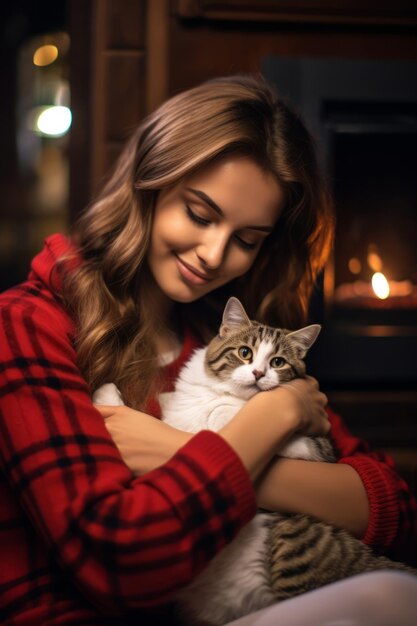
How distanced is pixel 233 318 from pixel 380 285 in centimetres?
64

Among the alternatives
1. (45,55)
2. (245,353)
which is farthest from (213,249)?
(45,55)

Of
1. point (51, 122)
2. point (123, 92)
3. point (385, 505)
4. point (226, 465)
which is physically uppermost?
point (51, 122)

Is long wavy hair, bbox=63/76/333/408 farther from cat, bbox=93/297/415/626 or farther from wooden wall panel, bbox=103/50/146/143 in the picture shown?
wooden wall panel, bbox=103/50/146/143

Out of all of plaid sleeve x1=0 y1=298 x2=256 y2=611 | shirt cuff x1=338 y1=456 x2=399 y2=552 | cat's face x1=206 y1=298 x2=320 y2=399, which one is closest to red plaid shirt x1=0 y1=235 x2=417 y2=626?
plaid sleeve x1=0 y1=298 x2=256 y2=611

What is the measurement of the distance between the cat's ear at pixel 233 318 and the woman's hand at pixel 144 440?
0.46ft

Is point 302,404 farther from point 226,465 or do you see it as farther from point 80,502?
point 80,502

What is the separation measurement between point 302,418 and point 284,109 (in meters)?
0.42

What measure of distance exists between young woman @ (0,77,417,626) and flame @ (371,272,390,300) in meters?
0.39

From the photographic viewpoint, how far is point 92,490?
671 mm

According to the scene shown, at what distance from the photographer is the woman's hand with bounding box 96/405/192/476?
2.32 ft

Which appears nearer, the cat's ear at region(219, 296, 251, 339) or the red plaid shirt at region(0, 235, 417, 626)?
the red plaid shirt at region(0, 235, 417, 626)

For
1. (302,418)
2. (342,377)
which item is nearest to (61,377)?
(302,418)

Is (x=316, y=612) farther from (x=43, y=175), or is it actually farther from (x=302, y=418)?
(x=43, y=175)

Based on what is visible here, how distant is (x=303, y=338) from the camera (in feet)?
2.59
